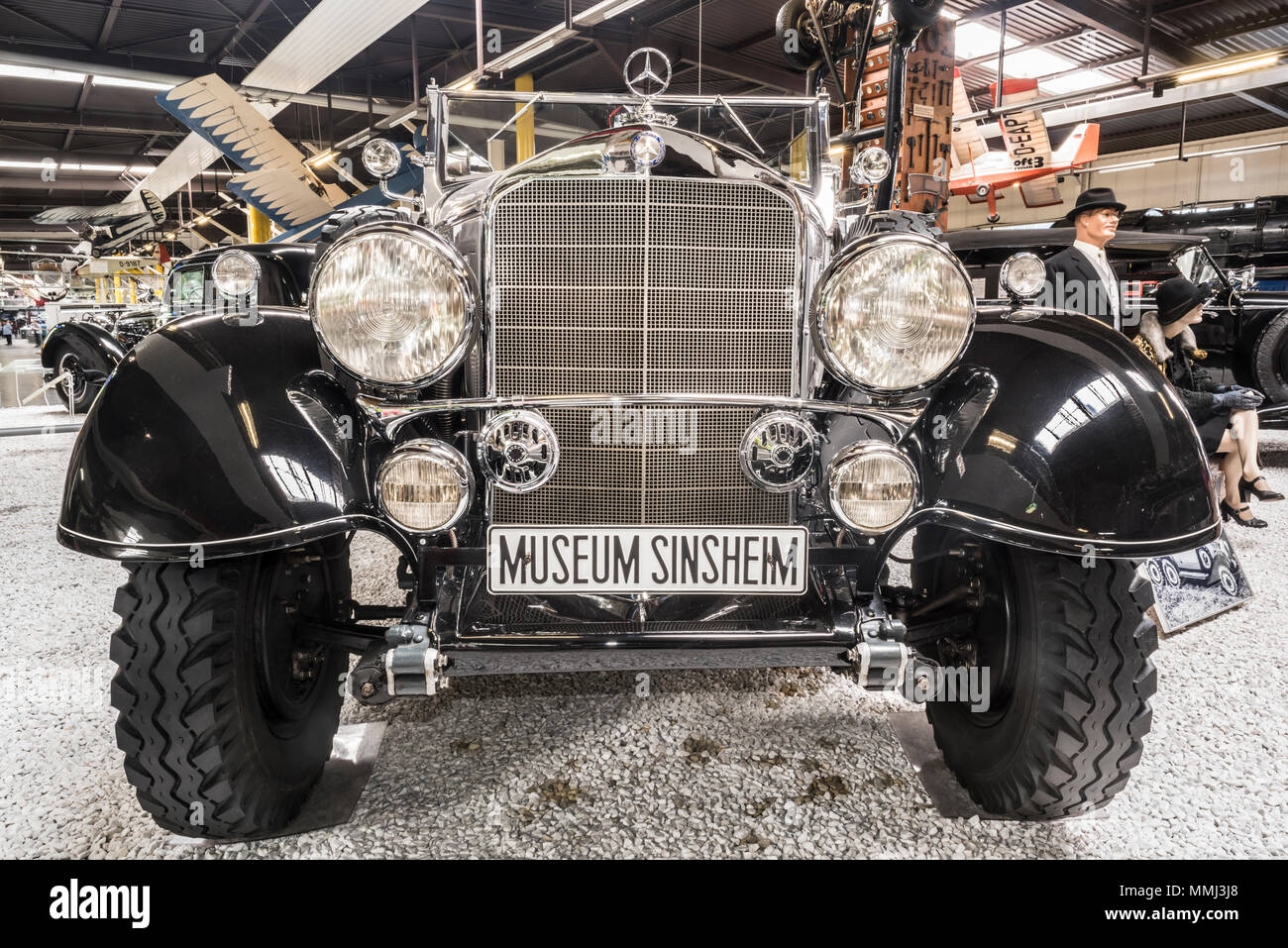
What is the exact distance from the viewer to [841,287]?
1455 mm

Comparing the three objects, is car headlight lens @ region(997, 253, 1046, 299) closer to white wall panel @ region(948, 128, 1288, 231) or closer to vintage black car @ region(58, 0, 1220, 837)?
vintage black car @ region(58, 0, 1220, 837)

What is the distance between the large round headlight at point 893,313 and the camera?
143 cm

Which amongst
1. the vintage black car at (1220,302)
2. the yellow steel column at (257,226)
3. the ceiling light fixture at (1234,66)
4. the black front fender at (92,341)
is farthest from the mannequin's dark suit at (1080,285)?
the yellow steel column at (257,226)

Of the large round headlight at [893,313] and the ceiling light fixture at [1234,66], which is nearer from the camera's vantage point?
the large round headlight at [893,313]

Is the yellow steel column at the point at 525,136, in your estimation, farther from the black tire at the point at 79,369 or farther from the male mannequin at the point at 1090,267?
the black tire at the point at 79,369

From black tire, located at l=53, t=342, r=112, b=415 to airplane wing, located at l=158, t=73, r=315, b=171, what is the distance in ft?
8.93

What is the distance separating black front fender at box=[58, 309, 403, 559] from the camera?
1371mm

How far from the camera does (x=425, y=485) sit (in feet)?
4.68

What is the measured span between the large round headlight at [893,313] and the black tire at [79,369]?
906 centimetres

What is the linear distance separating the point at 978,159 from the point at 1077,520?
370 inches

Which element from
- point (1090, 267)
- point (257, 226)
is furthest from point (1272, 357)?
point (257, 226)

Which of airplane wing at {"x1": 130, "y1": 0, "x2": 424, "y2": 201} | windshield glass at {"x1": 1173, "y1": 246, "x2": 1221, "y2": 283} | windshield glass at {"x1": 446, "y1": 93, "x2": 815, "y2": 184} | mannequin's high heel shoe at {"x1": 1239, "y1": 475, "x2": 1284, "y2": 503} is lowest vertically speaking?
mannequin's high heel shoe at {"x1": 1239, "y1": 475, "x2": 1284, "y2": 503}

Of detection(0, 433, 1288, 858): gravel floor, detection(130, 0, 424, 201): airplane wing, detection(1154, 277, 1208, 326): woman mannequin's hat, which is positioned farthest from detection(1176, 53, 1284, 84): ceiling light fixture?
detection(130, 0, 424, 201): airplane wing
